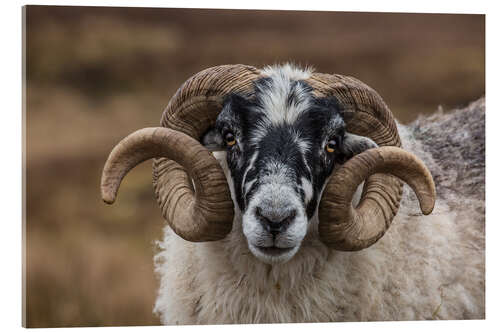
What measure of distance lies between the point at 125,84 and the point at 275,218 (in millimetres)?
3161

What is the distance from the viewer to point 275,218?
4395 mm

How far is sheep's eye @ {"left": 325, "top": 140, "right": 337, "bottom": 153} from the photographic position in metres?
5.06

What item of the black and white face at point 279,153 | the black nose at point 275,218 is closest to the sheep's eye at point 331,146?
the black and white face at point 279,153

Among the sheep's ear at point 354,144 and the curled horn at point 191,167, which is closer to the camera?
the curled horn at point 191,167

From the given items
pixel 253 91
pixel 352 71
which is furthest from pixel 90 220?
pixel 352 71

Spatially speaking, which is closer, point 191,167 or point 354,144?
point 191,167

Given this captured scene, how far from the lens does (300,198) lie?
4.61 m

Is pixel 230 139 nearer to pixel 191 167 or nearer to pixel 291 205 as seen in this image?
pixel 191 167

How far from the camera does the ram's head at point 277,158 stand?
475 centimetres

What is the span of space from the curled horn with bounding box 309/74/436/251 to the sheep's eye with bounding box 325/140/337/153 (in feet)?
0.65

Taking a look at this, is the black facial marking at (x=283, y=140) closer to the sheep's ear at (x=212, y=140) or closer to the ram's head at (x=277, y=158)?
the ram's head at (x=277, y=158)

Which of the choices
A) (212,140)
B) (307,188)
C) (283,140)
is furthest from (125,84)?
(307,188)

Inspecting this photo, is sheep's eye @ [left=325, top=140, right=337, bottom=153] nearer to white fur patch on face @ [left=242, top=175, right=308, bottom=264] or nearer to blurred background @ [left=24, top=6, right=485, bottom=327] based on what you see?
white fur patch on face @ [left=242, top=175, right=308, bottom=264]

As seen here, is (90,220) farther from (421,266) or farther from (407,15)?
(407,15)
